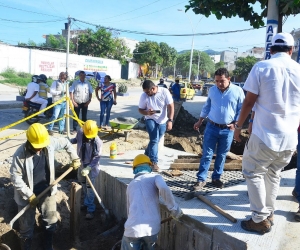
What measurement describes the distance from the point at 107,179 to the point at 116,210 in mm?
528

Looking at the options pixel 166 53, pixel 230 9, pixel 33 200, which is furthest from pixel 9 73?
pixel 166 53

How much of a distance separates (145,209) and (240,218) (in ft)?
3.49

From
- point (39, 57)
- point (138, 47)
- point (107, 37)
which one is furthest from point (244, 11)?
point (138, 47)

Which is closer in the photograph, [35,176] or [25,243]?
[35,176]

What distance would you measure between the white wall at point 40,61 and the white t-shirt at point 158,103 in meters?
26.4

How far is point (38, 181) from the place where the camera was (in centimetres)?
385

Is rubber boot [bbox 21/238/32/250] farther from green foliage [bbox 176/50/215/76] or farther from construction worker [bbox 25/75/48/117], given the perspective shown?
green foliage [bbox 176/50/215/76]

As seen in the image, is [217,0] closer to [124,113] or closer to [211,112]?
[211,112]

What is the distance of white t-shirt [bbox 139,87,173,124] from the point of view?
4934 millimetres

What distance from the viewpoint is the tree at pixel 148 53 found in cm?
4672

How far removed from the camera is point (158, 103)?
4941 millimetres

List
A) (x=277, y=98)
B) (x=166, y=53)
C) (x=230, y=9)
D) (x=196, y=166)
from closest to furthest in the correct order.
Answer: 1. (x=277, y=98)
2. (x=196, y=166)
3. (x=230, y=9)
4. (x=166, y=53)

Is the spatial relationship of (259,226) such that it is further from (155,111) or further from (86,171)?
(86,171)

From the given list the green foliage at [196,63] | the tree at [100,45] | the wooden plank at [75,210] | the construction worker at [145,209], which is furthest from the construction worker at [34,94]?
the green foliage at [196,63]
